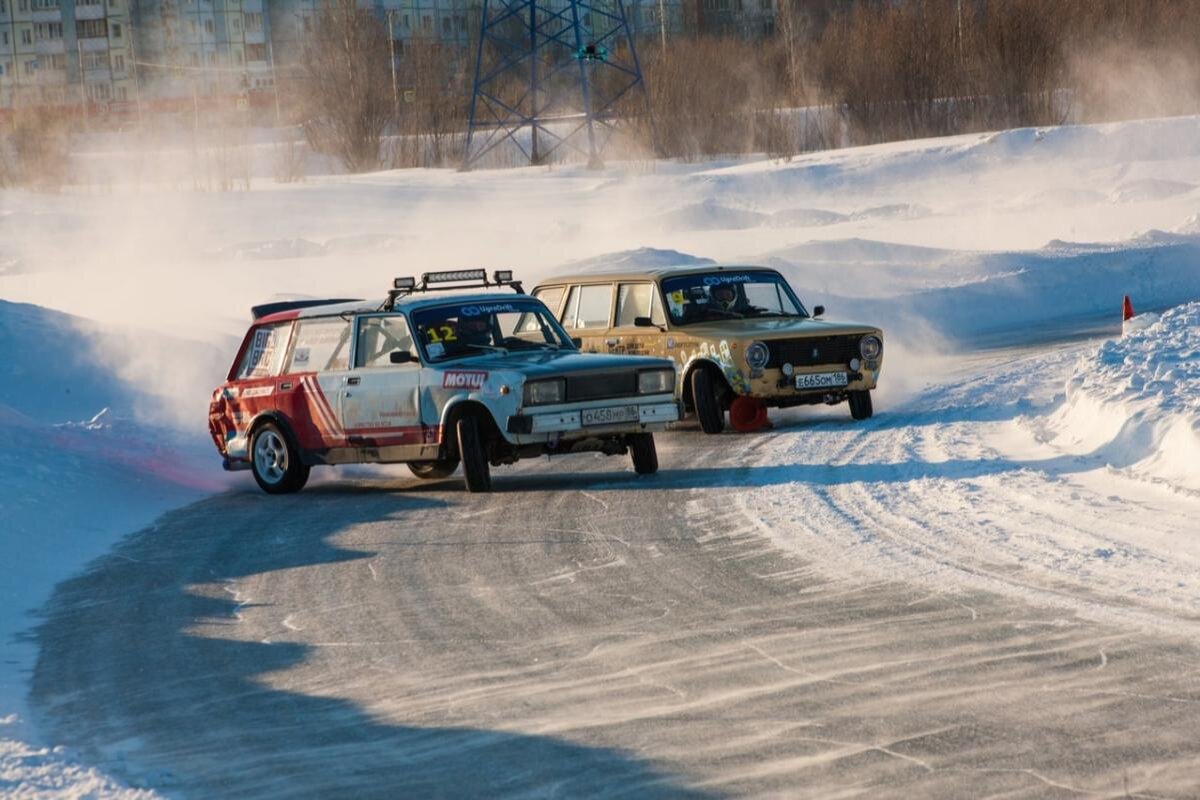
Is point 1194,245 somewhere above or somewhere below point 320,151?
below

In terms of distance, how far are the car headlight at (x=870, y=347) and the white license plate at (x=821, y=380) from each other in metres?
0.30

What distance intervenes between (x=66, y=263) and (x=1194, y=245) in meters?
25.4

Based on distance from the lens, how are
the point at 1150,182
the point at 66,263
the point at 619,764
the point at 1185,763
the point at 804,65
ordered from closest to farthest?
the point at 1185,763 → the point at 619,764 → the point at 66,263 → the point at 1150,182 → the point at 804,65

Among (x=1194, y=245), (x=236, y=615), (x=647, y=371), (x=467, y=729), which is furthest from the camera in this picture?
(x=1194, y=245)

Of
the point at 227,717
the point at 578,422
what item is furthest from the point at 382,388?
the point at 227,717

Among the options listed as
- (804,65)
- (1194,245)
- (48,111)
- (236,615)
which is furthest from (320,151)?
(236,615)

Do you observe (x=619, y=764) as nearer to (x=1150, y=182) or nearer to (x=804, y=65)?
(x=1150, y=182)

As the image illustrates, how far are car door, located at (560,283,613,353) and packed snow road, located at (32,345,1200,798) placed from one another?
4225 mm

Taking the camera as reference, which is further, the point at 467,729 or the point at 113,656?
the point at 113,656

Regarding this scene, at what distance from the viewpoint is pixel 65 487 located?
14531 millimetres

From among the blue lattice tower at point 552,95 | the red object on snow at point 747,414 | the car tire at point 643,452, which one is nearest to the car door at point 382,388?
the car tire at point 643,452

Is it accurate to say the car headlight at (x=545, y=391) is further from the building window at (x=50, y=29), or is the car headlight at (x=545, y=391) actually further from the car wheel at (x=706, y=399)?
the building window at (x=50, y=29)

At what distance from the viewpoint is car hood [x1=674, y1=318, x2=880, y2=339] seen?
1658 cm

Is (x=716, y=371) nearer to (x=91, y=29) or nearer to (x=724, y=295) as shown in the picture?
(x=724, y=295)
